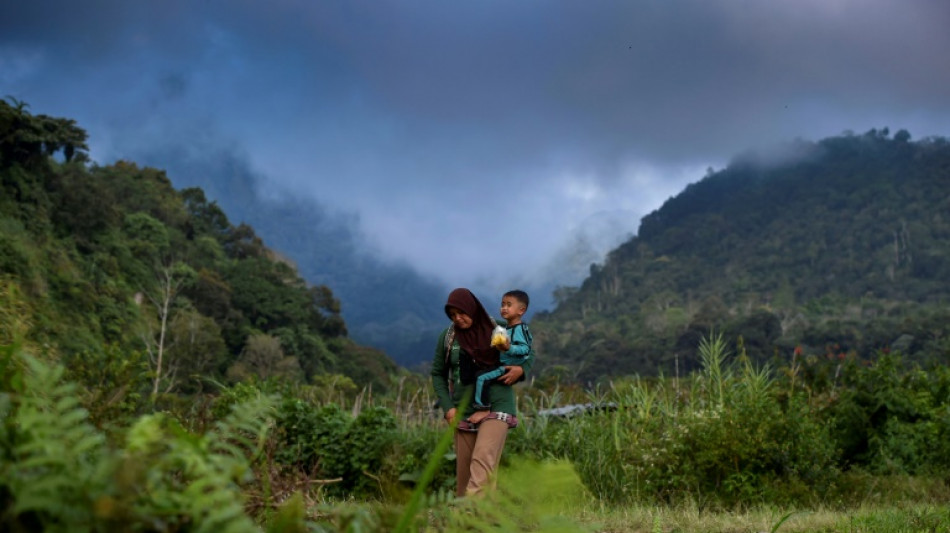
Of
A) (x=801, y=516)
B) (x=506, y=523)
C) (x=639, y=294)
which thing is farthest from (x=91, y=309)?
(x=639, y=294)

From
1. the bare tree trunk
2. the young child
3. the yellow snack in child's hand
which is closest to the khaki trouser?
the young child

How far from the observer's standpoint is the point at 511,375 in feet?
19.7

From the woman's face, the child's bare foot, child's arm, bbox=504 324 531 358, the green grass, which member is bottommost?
the green grass

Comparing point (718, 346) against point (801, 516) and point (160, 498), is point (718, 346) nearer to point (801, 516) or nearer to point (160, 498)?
point (801, 516)

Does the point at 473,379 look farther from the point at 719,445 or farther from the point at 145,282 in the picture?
the point at 145,282

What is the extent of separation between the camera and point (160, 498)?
660mm

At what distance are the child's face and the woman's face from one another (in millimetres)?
317

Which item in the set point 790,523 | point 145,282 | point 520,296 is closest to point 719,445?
point 790,523

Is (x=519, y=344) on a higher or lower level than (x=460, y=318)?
lower

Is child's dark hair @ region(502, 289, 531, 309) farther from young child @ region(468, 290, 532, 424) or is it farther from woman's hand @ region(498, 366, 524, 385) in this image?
woman's hand @ region(498, 366, 524, 385)

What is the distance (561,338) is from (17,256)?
72.1 m

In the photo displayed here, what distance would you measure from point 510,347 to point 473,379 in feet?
1.37

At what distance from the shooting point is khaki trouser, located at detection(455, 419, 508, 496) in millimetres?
5855

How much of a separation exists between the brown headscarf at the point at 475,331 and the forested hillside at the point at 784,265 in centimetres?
6951
